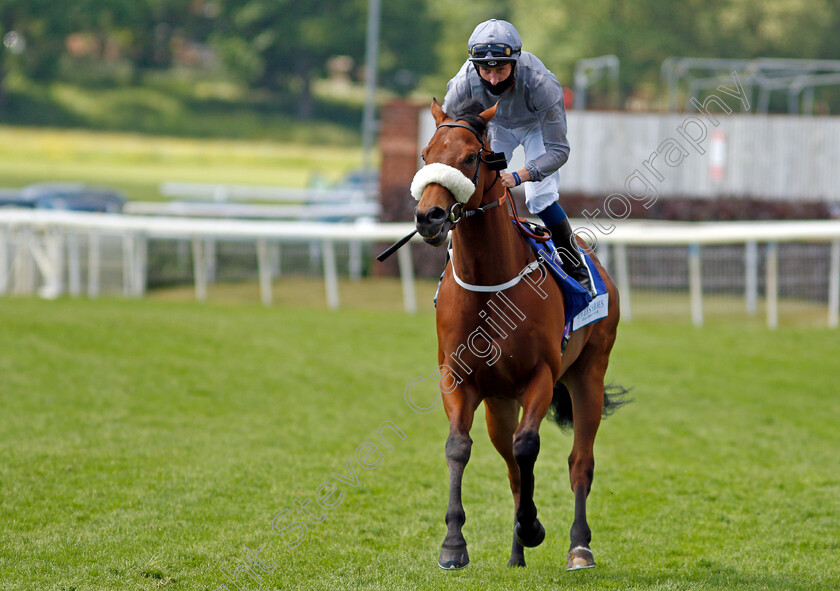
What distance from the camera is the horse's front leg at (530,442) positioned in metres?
4.16

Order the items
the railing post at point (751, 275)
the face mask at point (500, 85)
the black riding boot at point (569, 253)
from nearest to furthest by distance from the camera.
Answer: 1. the face mask at point (500, 85)
2. the black riding boot at point (569, 253)
3. the railing post at point (751, 275)

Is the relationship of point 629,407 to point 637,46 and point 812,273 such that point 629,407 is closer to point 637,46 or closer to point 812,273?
point 812,273

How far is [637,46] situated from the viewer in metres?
40.9

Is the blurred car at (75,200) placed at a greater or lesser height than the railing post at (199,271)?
greater

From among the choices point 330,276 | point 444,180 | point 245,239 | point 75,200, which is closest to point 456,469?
point 444,180

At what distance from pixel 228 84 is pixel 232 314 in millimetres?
47236

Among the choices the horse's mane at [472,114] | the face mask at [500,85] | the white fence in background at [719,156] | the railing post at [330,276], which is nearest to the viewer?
the horse's mane at [472,114]

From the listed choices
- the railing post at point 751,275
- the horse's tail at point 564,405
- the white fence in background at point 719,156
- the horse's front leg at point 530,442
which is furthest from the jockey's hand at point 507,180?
the white fence in background at point 719,156

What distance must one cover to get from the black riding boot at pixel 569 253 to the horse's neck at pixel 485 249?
77 cm

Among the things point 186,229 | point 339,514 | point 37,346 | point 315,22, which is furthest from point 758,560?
point 315,22

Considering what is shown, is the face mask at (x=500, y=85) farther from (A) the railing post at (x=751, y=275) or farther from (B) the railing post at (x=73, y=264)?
(B) the railing post at (x=73, y=264)

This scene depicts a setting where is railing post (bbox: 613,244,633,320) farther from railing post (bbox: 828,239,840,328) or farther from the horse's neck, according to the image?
the horse's neck

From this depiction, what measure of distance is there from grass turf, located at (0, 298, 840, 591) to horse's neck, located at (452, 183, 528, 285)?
1.34 meters

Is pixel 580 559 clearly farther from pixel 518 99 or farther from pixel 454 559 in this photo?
pixel 518 99
